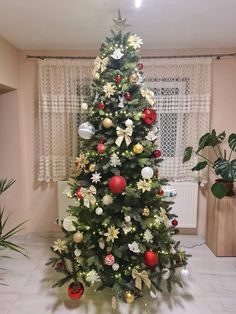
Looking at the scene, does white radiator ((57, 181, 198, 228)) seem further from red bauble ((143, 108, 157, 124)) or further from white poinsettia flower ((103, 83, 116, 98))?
white poinsettia flower ((103, 83, 116, 98))

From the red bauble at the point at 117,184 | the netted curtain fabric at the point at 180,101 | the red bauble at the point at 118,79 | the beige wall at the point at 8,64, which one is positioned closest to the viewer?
the red bauble at the point at 117,184

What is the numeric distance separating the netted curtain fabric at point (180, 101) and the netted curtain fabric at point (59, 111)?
833mm

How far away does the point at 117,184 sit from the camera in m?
1.88

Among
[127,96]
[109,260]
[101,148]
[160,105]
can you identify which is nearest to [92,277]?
[109,260]

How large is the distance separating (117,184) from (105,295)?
1077 millimetres

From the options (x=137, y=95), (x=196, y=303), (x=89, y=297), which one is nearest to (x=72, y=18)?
(x=137, y=95)

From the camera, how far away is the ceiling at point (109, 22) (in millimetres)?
1937

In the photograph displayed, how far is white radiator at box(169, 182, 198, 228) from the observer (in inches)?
124

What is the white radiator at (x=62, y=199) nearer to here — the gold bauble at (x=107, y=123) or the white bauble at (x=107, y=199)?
the white bauble at (x=107, y=199)

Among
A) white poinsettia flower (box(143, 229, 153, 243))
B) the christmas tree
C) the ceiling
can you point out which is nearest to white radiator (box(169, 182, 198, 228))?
the christmas tree

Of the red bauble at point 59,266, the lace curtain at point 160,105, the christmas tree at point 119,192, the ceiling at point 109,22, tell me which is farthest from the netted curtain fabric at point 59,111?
the red bauble at point 59,266

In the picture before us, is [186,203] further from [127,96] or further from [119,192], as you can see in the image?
[127,96]

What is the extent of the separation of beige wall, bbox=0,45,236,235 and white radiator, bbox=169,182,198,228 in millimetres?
167

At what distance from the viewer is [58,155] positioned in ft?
10.5
